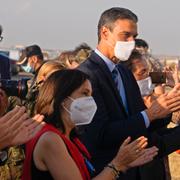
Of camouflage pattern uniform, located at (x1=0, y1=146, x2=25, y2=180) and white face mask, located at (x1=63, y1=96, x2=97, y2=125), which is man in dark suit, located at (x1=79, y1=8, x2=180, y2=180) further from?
camouflage pattern uniform, located at (x1=0, y1=146, x2=25, y2=180)

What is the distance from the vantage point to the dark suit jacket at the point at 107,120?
11.3 feet

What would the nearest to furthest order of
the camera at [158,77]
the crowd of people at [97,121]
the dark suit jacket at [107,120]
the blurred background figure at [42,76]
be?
the crowd of people at [97,121]
the dark suit jacket at [107,120]
the blurred background figure at [42,76]
the camera at [158,77]

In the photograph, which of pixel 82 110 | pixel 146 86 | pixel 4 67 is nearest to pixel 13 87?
pixel 82 110

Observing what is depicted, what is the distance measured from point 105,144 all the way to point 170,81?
1.21 metres

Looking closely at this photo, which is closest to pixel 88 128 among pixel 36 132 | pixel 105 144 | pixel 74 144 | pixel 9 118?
pixel 105 144

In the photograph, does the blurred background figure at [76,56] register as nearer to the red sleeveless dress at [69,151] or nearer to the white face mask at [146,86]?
the white face mask at [146,86]

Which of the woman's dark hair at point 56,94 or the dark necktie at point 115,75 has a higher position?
the woman's dark hair at point 56,94

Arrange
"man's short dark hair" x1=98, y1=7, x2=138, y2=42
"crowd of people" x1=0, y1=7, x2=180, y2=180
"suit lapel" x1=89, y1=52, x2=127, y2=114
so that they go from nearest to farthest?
"crowd of people" x1=0, y1=7, x2=180, y2=180 < "suit lapel" x1=89, y1=52, x2=127, y2=114 < "man's short dark hair" x1=98, y1=7, x2=138, y2=42

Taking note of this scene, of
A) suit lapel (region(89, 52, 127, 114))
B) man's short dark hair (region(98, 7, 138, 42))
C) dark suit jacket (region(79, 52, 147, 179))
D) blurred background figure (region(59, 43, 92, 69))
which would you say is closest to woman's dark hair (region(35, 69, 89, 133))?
dark suit jacket (region(79, 52, 147, 179))

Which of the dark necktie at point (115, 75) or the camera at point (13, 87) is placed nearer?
the camera at point (13, 87)

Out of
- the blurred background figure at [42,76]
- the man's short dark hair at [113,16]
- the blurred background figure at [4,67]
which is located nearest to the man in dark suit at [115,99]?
the man's short dark hair at [113,16]

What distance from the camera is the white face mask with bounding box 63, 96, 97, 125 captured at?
3062mm

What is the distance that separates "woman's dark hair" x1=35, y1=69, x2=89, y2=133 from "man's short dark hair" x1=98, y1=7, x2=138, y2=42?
0.91 metres

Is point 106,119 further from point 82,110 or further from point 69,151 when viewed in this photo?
point 69,151
